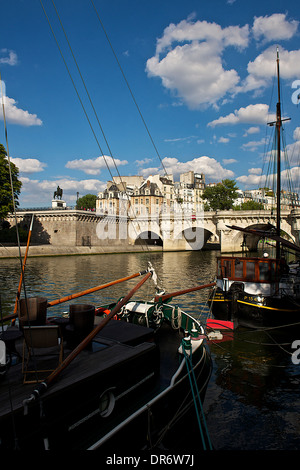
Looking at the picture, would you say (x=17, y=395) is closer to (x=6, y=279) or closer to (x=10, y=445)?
(x=10, y=445)

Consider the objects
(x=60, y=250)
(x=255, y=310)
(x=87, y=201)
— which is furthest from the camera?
(x=87, y=201)

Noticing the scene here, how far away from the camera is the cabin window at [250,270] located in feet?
53.8


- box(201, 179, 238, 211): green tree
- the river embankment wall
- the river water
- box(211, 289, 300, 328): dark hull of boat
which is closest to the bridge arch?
the river embankment wall

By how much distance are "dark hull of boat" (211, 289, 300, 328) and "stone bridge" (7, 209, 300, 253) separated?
1717 inches

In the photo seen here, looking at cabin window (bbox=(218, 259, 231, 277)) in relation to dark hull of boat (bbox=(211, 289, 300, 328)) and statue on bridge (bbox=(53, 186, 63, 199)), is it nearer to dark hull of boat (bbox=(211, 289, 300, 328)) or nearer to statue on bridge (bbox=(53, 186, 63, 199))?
dark hull of boat (bbox=(211, 289, 300, 328))

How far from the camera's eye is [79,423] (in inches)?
185

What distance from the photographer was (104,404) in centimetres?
523

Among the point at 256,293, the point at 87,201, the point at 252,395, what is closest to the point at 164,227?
the point at 256,293

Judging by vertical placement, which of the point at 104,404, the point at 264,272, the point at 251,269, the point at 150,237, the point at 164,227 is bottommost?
the point at 104,404

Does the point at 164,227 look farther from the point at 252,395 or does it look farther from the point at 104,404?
the point at 104,404

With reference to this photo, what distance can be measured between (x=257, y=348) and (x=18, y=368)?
33.0ft

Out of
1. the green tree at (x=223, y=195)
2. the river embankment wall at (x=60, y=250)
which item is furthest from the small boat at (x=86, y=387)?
the green tree at (x=223, y=195)

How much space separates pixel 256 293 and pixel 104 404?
12.4 metres

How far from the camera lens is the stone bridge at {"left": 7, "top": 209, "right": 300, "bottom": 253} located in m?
60.9
